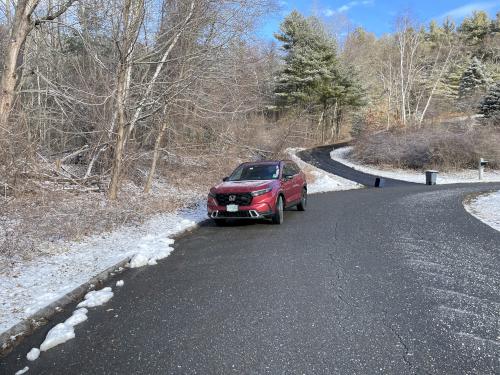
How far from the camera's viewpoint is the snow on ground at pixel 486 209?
10.5 m

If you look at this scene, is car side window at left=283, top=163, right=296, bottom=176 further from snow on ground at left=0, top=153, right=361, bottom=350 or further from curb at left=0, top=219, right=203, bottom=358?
curb at left=0, top=219, right=203, bottom=358

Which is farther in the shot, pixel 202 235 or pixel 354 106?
pixel 354 106

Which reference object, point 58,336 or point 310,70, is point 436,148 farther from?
point 58,336

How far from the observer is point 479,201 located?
47.6 feet

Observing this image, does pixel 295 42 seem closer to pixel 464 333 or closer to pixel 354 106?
pixel 354 106

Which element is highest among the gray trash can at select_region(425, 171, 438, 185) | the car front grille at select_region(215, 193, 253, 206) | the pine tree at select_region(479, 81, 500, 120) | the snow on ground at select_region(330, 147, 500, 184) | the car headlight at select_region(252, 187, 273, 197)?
the pine tree at select_region(479, 81, 500, 120)

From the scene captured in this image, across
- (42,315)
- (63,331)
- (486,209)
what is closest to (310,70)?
(486,209)

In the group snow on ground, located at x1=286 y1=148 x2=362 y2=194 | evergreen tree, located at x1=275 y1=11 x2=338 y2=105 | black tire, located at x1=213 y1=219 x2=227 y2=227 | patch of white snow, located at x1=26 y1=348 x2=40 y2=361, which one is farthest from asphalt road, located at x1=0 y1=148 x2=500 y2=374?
evergreen tree, located at x1=275 y1=11 x2=338 y2=105

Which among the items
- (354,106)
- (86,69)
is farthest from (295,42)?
(86,69)

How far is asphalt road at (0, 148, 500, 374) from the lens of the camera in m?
3.60

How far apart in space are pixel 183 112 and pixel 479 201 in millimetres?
11235

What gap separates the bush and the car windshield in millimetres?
24647

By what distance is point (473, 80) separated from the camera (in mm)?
57125

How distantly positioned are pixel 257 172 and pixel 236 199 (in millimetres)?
1723
